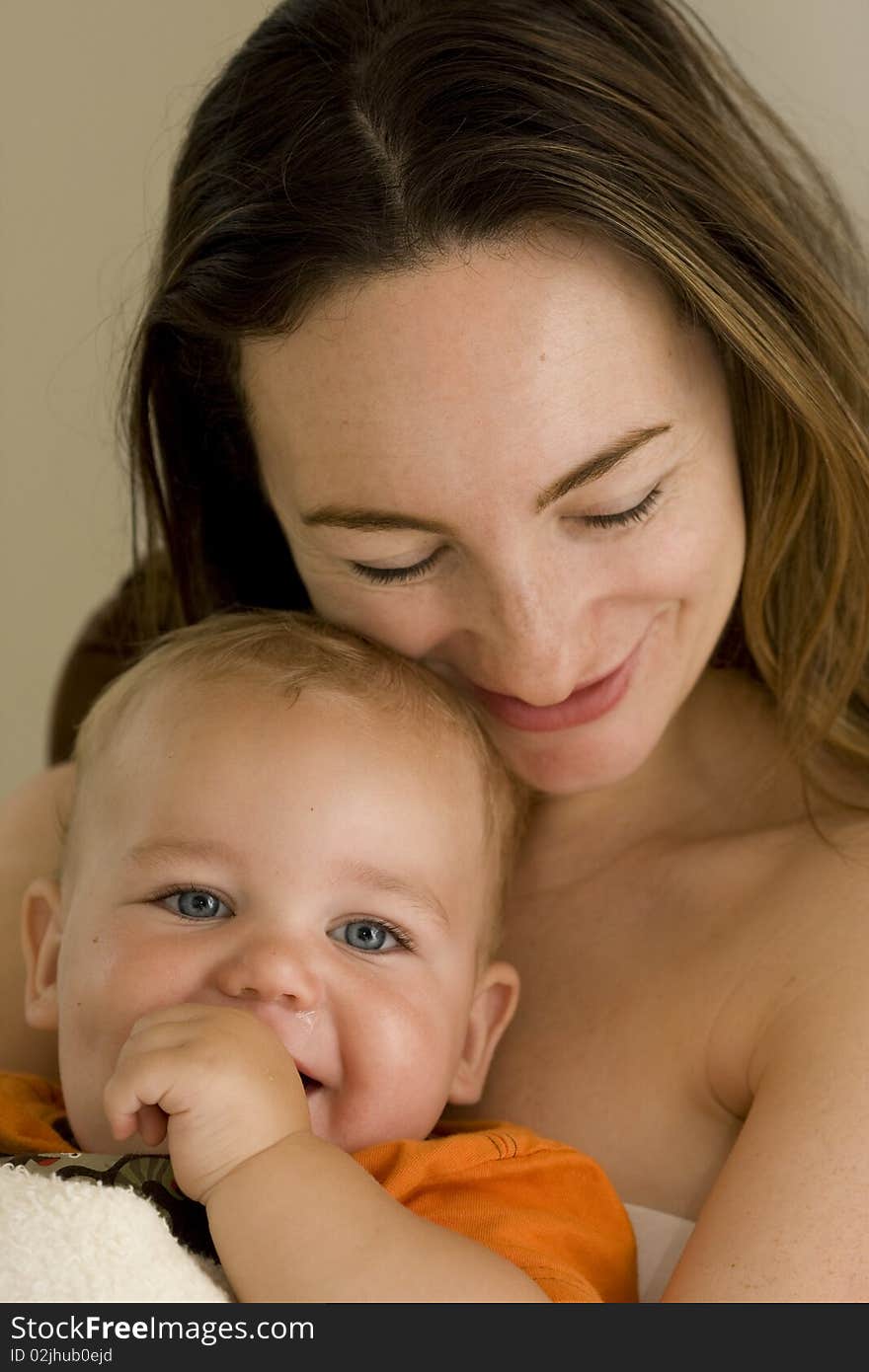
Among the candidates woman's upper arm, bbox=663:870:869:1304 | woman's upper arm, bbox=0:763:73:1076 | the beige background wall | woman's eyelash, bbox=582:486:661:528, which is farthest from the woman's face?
the beige background wall

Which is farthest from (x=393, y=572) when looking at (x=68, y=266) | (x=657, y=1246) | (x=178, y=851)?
(x=68, y=266)

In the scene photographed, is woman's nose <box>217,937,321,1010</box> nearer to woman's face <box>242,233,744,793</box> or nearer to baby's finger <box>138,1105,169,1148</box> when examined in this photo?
baby's finger <box>138,1105,169,1148</box>

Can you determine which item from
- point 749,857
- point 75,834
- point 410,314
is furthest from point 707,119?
point 75,834

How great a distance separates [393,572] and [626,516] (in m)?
0.23

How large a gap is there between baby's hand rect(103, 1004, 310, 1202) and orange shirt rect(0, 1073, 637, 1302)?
0.55ft

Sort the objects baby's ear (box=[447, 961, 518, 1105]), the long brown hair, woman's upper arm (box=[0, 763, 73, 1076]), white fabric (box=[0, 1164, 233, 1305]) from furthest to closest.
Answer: woman's upper arm (box=[0, 763, 73, 1076]), baby's ear (box=[447, 961, 518, 1105]), the long brown hair, white fabric (box=[0, 1164, 233, 1305])

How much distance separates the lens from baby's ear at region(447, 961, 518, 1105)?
160 cm

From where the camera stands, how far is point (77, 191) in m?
2.79

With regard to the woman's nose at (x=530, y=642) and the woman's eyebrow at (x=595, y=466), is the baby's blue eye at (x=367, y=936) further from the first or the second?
the woman's eyebrow at (x=595, y=466)

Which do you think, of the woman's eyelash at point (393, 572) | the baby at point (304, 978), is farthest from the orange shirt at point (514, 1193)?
the woman's eyelash at point (393, 572)

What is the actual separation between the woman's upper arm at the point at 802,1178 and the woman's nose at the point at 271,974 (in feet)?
1.23
